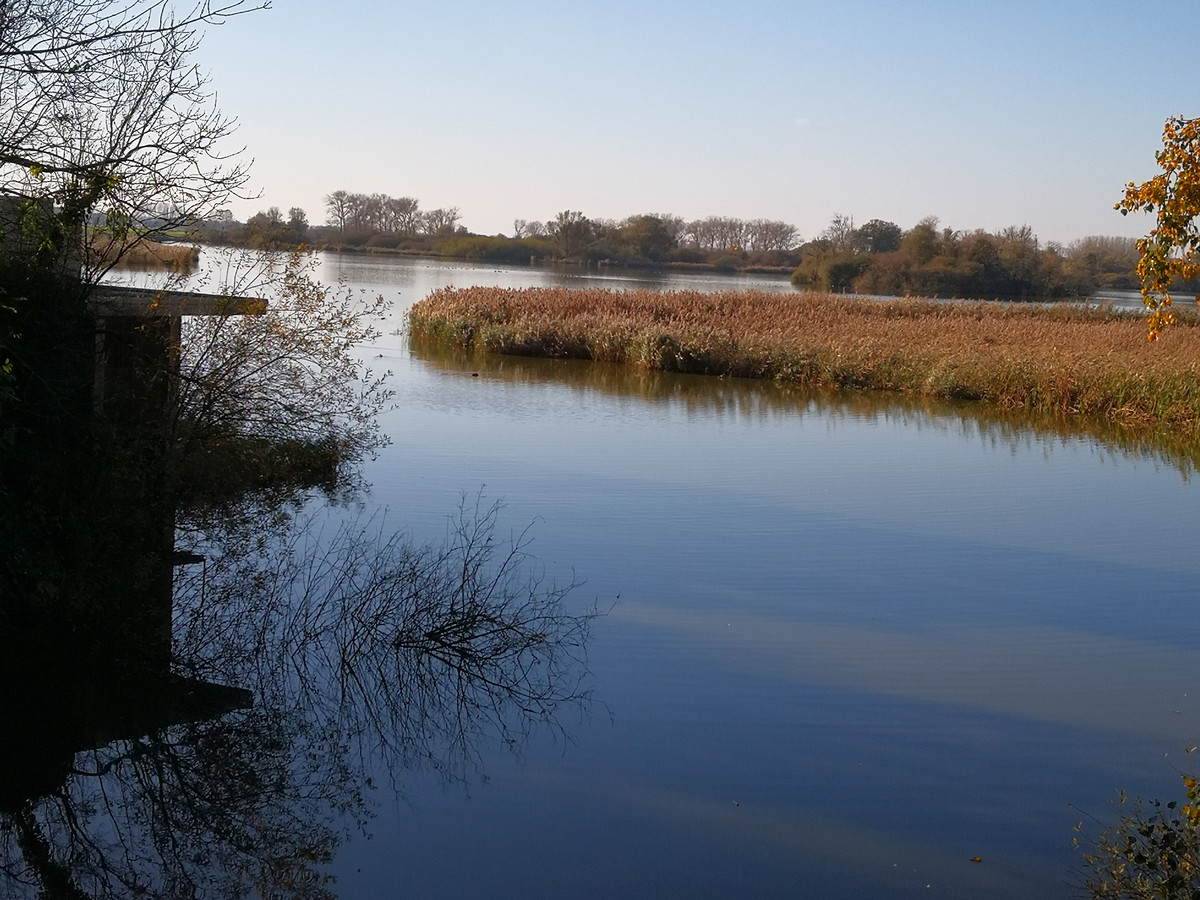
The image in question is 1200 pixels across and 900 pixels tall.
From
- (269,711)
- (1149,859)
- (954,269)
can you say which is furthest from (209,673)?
(954,269)

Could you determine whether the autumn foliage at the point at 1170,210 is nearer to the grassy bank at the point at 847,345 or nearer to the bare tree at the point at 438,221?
the grassy bank at the point at 847,345

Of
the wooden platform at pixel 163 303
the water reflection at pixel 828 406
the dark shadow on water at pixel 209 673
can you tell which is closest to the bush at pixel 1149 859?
the dark shadow on water at pixel 209 673

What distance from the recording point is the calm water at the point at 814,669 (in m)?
5.14

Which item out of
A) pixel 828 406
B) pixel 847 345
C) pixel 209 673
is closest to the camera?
pixel 209 673

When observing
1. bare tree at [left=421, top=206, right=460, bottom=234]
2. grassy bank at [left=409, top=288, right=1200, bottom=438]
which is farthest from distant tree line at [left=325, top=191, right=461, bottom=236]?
grassy bank at [left=409, top=288, right=1200, bottom=438]

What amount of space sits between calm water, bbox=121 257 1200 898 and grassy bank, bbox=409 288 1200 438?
563 cm

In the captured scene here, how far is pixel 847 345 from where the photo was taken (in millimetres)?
26172

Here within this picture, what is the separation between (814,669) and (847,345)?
1927 cm

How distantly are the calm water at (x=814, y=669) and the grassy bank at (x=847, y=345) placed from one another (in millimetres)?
5631

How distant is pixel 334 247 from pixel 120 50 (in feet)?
274

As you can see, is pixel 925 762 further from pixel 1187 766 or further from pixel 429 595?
pixel 429 595

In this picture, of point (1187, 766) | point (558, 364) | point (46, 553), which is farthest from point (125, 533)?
point (558, 364)

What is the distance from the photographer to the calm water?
16.9 feet

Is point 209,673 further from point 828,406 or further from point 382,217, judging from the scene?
point 382,217
